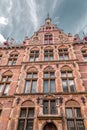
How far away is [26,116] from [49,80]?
4.22 m

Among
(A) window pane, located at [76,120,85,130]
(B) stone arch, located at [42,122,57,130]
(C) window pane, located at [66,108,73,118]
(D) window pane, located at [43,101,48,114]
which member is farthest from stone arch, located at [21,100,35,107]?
(A) window pane, located at [76,120,85,130]

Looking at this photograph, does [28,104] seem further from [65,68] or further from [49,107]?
[65,68]

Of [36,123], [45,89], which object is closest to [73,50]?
[45,89]

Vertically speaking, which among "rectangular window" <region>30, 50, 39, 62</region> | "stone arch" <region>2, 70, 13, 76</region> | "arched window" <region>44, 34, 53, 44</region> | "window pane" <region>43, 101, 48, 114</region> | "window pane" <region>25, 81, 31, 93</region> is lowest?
"window pane" <region>43, 101, 48, 114</region>

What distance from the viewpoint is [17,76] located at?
14.5 metres

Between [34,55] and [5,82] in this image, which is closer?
[5,82]

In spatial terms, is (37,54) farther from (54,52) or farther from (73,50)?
(73,50)

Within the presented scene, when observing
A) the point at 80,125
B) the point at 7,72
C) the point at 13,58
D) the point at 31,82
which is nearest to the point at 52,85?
the point at 31,82

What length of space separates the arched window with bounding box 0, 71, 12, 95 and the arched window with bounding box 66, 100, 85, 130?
6.19 m

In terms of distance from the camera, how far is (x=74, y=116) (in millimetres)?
10250

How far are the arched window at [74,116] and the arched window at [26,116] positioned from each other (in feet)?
A: 9.19

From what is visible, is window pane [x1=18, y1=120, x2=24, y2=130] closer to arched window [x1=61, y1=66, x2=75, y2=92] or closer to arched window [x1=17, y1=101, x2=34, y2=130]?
arched window [x1=17, y1=101, x2=34, y2=130]

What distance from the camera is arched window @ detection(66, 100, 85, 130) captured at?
32.0 feet

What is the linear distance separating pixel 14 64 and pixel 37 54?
3.06m
